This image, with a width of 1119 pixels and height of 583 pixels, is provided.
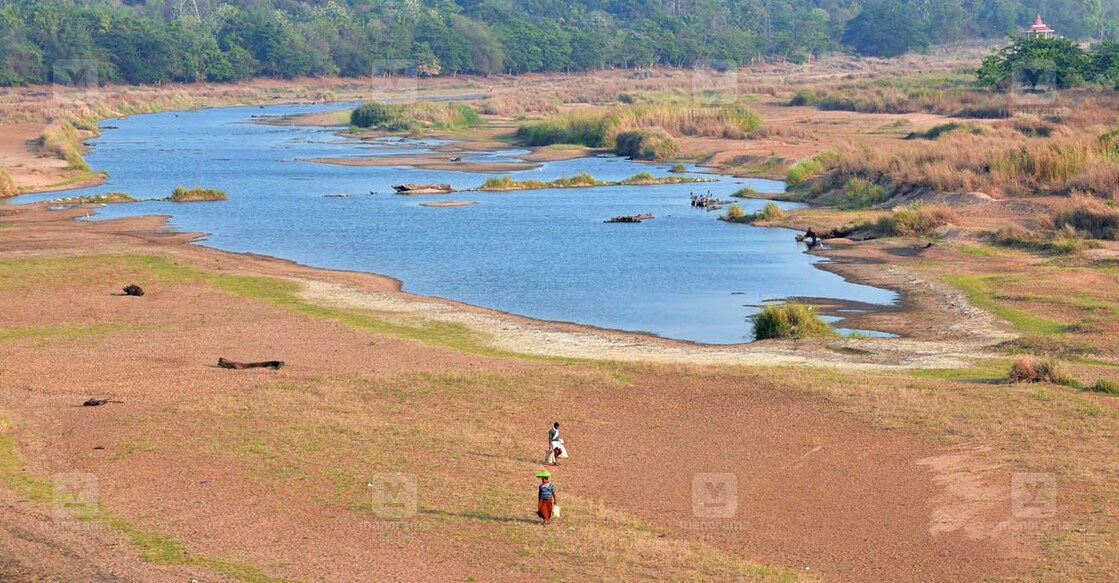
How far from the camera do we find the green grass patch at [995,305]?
1155 inches

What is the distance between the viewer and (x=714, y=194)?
65375 millimetres

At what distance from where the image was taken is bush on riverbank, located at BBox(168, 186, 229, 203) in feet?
205

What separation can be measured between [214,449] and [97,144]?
85287mm

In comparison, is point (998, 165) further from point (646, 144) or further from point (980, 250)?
point (646, 144)

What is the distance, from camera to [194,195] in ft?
207

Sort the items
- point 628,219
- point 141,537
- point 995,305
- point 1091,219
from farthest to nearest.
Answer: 1. point 628,219
2. point 1091,219
3. point 995,305
4. point 141,537

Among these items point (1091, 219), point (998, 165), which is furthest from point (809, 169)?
point (1091, 219)

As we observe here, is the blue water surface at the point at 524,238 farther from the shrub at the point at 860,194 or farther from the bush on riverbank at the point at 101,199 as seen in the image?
the shrub at the point at 860,194

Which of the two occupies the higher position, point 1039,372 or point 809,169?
point 1039,372

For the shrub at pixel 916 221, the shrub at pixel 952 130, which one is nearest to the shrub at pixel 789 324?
the shrub at pixel 916 221

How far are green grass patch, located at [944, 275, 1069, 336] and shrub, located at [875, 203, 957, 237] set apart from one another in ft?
28.7

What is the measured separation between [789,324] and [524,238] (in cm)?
2111

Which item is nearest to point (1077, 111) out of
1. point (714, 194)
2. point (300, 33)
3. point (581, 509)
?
point (714, 194)

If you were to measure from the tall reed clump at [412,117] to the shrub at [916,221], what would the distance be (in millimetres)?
68223
